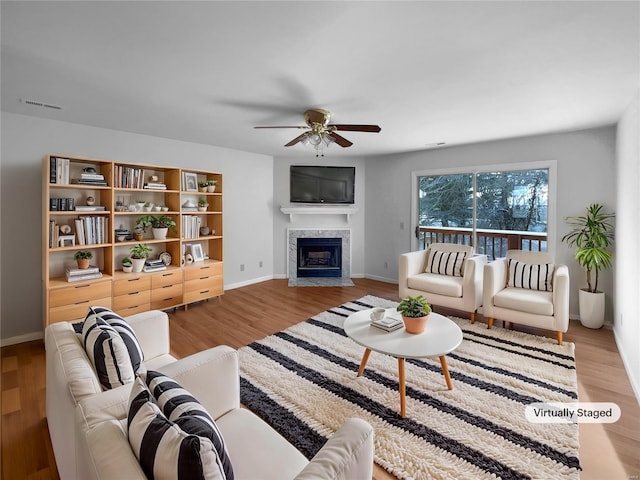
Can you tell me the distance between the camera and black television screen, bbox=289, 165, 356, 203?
18.5 ft

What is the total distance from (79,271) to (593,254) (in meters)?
5.52

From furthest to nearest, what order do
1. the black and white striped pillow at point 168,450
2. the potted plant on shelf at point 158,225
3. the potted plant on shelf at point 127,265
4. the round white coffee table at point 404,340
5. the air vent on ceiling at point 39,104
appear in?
the potted plant on shelf at point 158,225 → the potted plant on shelf at point 127,265 → the air vent on ceiling at point 39,104 → the round white coffee table at point 404,340 → the black and white striped pillow at point 168,450

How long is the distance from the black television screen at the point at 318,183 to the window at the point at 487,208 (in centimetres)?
130

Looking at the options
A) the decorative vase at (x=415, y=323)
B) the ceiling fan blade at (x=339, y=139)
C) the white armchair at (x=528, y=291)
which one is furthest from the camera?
the ceiling fan blade at (x=339, y=139)

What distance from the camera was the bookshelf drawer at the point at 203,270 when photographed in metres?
4.13

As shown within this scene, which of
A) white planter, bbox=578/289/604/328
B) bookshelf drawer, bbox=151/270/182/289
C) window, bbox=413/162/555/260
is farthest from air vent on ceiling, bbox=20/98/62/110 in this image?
white planter, bbox=578/289/604/328

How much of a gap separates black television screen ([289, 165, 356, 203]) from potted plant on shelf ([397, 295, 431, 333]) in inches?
143

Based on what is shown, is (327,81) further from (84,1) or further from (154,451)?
(154,451)

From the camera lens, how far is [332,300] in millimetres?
4562

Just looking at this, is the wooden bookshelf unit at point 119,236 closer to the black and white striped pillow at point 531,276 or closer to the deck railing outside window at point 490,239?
the deck railing outside window at point 490,239

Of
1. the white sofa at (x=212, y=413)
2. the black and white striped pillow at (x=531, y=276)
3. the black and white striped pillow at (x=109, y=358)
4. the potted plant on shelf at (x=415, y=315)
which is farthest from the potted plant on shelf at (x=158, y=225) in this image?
the black and white striped pillow at (x=531, y=276)

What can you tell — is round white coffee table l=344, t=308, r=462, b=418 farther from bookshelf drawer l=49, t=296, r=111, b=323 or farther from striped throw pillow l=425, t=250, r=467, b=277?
bookshelf drawer l=49, t=296, r=111, b=323

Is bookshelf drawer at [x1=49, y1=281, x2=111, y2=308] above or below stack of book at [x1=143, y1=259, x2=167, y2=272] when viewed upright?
below

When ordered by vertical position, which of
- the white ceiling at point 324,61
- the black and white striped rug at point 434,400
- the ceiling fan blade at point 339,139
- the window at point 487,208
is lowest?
the black and white striped rug at point 434,400
